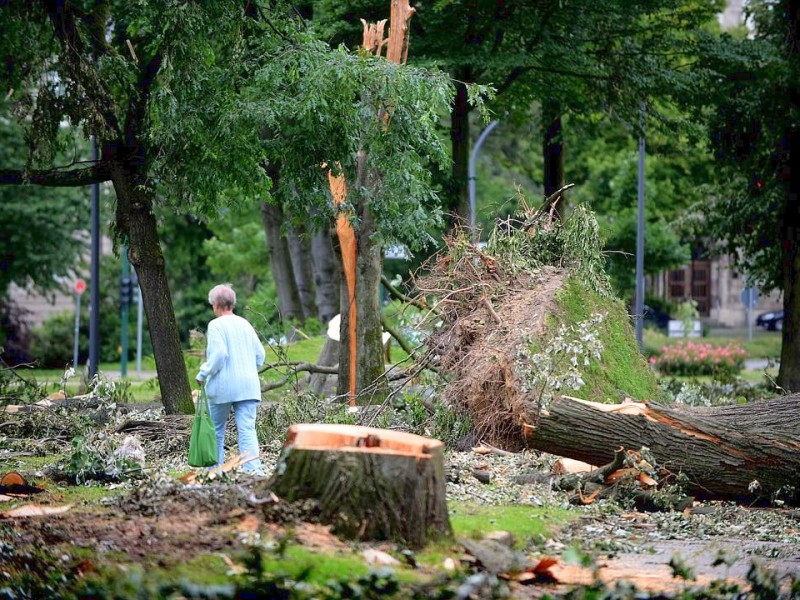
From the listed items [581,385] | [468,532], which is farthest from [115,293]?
[468,532]

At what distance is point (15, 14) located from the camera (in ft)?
47.0

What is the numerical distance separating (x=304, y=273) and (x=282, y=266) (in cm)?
69

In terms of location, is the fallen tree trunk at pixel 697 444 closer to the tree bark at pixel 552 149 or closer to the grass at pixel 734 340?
the tree bark at pixel 552 149

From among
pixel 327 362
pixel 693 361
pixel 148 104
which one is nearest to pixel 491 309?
pixel 148 104

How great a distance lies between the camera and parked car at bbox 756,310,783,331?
58.6 metres

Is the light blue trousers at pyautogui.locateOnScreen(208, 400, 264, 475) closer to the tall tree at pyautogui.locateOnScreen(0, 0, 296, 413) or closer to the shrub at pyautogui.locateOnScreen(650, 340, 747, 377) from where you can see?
the tall tree at pyautogui.locateOnScreen(0, 0, 296, 413)

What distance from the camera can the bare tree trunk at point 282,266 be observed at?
27438 millimetres

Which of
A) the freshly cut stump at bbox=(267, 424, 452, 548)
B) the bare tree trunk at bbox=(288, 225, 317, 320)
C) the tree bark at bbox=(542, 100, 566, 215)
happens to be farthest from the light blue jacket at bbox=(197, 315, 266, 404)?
the bare tree trunk at bbox=(288, 225, 317, 320)

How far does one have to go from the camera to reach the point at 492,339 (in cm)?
1273

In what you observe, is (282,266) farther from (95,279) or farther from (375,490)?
(375,490)

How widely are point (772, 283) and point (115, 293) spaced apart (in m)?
25.2

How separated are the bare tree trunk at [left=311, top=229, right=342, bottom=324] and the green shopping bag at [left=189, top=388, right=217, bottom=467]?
1619 centimetres

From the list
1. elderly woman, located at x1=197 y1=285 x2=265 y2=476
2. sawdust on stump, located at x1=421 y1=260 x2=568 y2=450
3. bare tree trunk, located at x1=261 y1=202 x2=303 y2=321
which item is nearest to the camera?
elderly woman, located at x1=197 y1=285 x2=265 y2=476

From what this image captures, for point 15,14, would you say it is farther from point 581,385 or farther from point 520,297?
point 581,385
